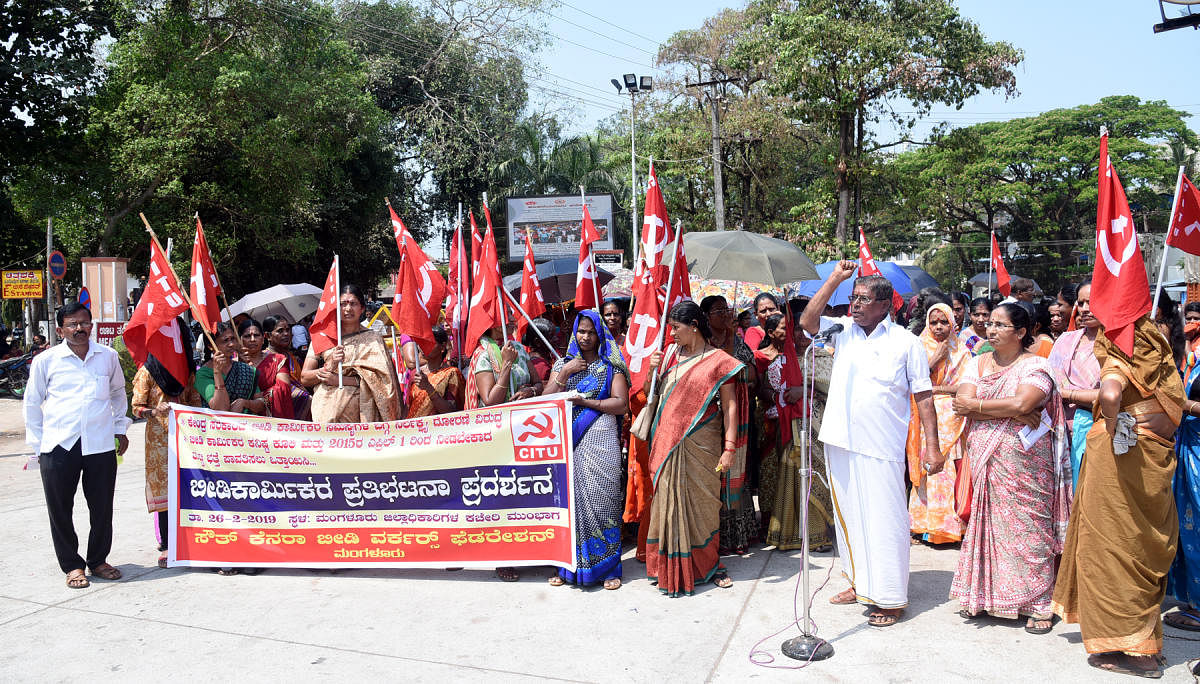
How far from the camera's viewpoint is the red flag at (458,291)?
7.13 metres

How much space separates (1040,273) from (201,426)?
43.4m

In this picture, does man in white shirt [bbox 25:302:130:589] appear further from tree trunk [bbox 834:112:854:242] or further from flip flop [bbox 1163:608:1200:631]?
tree trunk [bbox 834:112:854:242]

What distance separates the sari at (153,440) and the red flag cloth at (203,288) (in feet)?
1.84

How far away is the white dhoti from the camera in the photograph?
432 cm

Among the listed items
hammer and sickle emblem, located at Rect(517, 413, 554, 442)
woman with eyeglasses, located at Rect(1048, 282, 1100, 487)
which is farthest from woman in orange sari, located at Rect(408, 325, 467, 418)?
woman with eyeglasses, located at Rect(1048, 282, 1100, 487)

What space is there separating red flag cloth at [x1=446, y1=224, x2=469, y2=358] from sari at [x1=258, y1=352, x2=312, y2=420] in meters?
1.35

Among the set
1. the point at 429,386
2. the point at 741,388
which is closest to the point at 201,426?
the point at 429,386

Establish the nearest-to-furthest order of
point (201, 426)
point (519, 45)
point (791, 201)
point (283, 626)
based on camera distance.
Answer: point (283, 626) < point (201, 426) < point (791, 201) < point (519, 45)

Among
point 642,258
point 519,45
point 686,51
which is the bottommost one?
point 642,258

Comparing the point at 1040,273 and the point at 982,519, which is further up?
the point at 1040,273

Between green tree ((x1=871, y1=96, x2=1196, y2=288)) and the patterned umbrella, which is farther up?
green tree ((x1=871, y1=96, x2=1196, y2=288))

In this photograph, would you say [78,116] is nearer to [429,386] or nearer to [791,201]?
[429,386]

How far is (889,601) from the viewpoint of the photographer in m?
4.35

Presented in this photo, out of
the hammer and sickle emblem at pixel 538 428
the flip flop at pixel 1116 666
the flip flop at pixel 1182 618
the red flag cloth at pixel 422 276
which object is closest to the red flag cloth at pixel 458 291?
the red flag cloth at pixel 422 276
